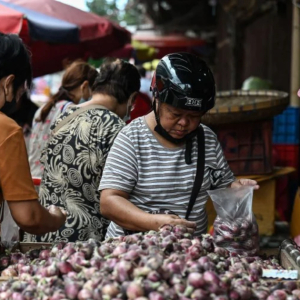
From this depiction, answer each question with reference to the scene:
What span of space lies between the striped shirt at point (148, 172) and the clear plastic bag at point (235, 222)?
0.47ft

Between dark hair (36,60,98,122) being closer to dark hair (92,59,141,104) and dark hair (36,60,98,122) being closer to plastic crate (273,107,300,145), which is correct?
dark hair (92,59,141,104)

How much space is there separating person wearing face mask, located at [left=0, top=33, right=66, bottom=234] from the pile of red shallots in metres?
0.17

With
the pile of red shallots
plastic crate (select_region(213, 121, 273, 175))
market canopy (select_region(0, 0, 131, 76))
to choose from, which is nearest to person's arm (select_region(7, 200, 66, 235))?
the pile of red shallots

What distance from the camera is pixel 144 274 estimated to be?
216 cm

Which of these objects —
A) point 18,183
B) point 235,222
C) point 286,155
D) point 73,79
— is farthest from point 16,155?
point 286,155

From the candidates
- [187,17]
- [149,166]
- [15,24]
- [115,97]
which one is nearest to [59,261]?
[149,166]

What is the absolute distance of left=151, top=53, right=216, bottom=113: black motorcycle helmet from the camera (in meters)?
2.93

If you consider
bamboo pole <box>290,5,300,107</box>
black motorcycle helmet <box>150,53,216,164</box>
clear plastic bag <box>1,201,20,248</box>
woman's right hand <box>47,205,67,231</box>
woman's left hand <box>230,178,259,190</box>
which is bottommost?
clear plastic bag <box>1,201,20,248</box>

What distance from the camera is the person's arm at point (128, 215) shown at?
2844mm

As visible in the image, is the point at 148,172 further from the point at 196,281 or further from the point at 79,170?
the point at 196,281

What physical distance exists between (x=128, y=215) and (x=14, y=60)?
88cm

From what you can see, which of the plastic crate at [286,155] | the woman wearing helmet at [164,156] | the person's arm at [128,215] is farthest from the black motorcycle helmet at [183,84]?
the plastic crate at [286,155]

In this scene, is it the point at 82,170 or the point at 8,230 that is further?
the point at 82,170

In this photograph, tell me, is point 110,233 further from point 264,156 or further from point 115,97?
point 264,156
